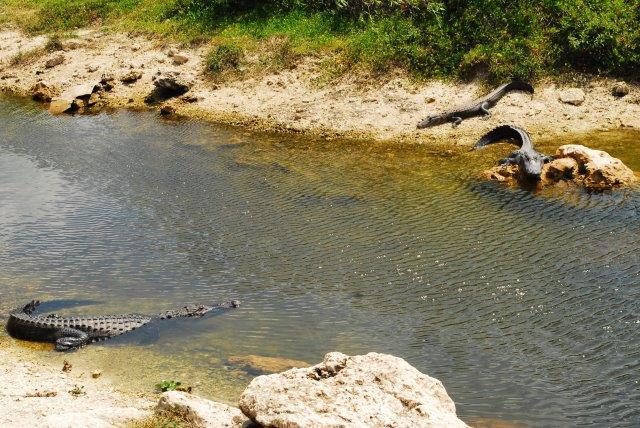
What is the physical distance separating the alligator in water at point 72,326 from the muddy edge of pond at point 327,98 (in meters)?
10.8

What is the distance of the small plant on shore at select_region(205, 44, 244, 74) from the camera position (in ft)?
84.2

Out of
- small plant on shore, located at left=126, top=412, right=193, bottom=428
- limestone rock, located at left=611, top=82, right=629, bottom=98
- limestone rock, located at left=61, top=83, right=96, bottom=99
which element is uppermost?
limestone rock, located at left=611, top=82, right=629, bottom=98

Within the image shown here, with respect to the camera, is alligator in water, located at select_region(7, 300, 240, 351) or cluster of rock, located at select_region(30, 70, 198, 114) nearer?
alligator in water, located at select_region(7, 300, 240, 351)

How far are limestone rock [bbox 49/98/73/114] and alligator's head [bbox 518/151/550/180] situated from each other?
1525cm

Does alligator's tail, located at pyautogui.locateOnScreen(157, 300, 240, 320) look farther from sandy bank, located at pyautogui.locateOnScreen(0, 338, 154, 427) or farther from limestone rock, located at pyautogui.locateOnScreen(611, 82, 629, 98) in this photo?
limestone rock, located at pyautogui.locateOnScreen(611, 82, 629, 98)

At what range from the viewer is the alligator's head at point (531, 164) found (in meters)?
16.5

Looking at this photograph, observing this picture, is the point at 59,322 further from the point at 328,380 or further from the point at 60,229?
the point at 328,380

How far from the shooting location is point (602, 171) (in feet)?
52.8

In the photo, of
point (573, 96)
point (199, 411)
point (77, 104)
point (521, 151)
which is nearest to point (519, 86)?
point (573, 96)

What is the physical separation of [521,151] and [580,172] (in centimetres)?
138

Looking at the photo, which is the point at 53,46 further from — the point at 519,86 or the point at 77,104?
the point at 519,86

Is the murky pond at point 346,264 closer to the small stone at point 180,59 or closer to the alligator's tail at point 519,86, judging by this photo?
the alligator's tail at point 519,86

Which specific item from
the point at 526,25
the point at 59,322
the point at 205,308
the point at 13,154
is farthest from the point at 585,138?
the point at 13,154

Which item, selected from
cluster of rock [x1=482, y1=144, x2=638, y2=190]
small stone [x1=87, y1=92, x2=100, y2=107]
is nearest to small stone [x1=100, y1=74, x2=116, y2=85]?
small stone [x1=87, y1=92, x2=100, y2=107]
